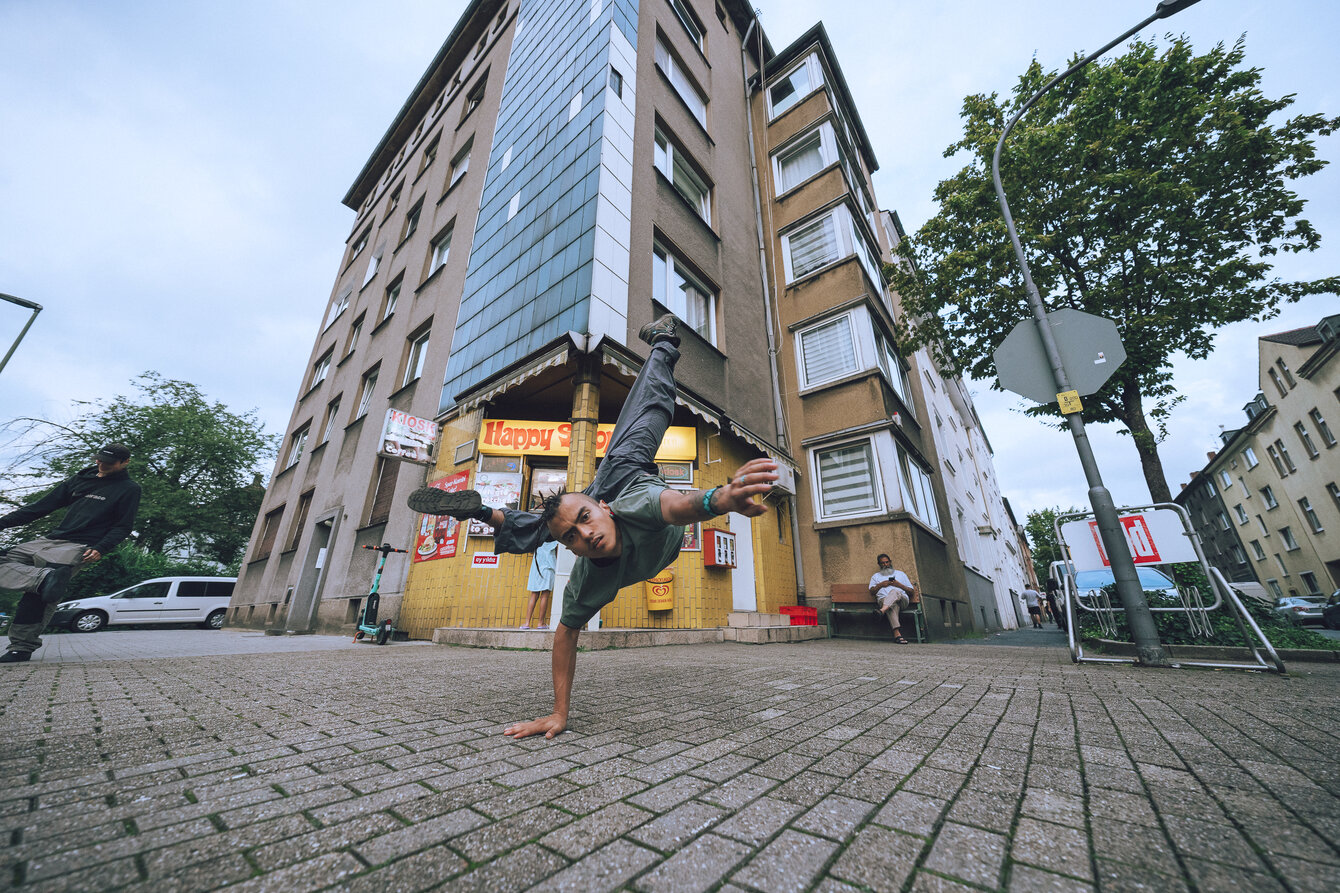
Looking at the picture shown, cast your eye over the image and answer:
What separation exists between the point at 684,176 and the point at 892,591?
10.2m

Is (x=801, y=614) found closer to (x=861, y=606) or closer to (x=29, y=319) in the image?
(x=861, y=606)

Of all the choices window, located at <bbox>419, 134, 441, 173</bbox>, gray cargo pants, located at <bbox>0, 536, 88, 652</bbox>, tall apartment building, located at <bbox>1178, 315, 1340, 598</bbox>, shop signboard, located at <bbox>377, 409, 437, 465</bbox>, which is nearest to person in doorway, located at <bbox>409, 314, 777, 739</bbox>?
gray cargo pants, located at <bbox>0, 536, 88, 652</bbox>

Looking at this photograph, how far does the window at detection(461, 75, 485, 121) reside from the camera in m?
15.7

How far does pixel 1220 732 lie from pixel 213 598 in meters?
23.5

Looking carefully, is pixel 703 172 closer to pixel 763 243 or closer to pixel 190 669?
pixel 763 243

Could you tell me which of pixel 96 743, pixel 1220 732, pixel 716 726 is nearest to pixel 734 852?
pixel 716 726

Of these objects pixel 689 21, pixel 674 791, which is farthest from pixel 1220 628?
pixel 689 21

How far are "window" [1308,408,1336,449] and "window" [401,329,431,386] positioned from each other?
120 ft

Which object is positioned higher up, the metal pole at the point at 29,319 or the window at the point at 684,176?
the window at the point at 684,176

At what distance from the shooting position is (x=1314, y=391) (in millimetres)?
22047

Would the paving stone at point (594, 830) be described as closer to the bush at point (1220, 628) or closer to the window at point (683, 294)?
the bush at point (1220, 628)

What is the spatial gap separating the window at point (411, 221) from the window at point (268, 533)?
9.77m

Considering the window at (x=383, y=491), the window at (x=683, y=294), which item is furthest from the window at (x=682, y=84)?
the window at (x=383, y=491)

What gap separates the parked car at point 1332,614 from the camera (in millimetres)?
15320
